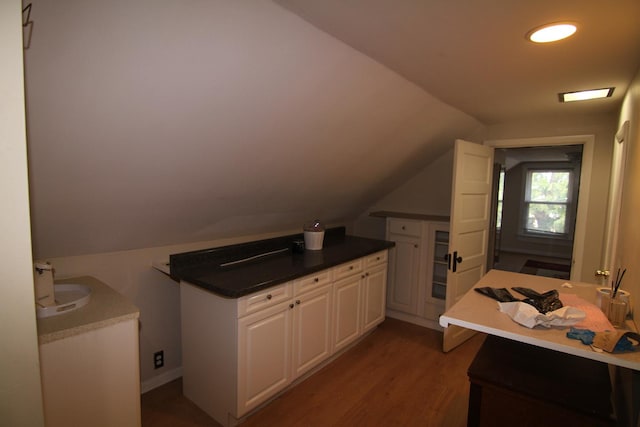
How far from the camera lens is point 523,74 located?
6.51 ft

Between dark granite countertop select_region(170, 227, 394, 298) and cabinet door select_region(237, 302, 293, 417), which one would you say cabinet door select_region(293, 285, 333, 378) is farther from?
dark granite countertop select_region(170, 227, 394, 298)

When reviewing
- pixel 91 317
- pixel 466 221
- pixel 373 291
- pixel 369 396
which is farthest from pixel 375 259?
pixel 91 317

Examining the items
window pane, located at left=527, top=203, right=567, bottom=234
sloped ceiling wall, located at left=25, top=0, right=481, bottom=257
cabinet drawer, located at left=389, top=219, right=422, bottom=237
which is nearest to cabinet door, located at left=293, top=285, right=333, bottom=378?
sloped ceiling wall, located at left=25, top=0, right=481, bottom=257

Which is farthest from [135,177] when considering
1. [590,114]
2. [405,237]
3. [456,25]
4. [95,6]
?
[590,114]

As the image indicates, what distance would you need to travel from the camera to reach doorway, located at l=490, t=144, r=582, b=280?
5.82 meters

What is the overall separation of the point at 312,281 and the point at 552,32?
6.32 ft

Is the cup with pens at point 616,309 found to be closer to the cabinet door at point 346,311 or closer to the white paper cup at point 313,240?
the cabinet door at point 346,311

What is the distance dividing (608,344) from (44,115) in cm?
220

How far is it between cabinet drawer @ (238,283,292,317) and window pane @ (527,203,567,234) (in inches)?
225

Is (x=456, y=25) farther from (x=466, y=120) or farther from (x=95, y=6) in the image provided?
(x=466, y=120)

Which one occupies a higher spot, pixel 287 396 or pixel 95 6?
pixel 95 6

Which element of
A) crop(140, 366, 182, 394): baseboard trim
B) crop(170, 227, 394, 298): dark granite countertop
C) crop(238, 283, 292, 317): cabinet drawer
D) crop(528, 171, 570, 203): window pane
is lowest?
crop(140, 366, 182, 394): baseboard trim

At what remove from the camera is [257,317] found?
6.77 feet

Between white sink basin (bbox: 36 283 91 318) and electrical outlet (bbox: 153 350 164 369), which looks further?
electrical outlet (bbox: 153 350 164 369)
